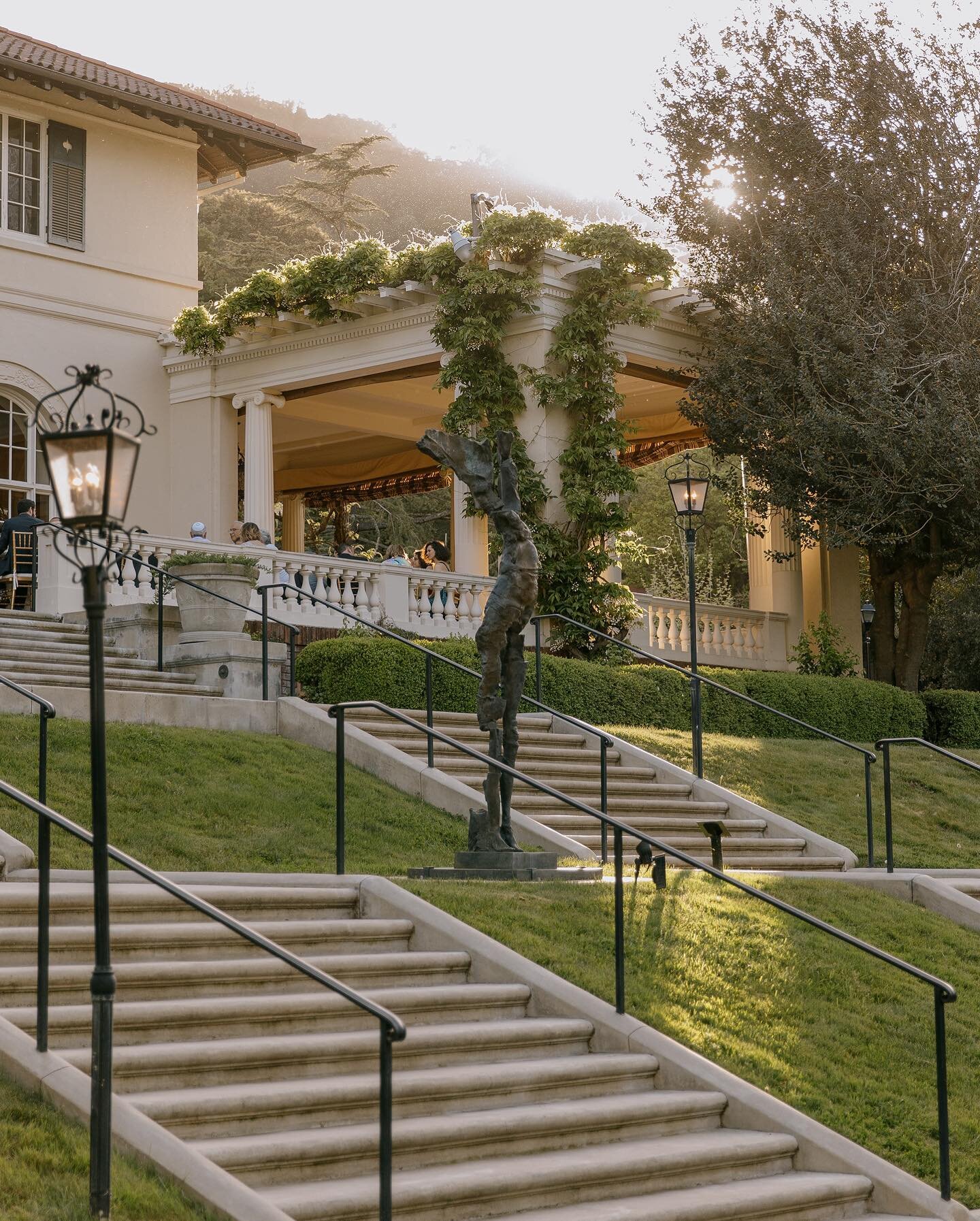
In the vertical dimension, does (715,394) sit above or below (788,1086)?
above

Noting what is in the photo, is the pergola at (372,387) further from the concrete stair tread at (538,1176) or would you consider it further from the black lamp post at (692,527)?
the concrete stair tread at (538,1176)

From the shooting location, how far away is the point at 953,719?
893 inches

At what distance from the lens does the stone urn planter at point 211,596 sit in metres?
16.3

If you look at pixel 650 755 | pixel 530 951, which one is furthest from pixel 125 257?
pixel 530 951

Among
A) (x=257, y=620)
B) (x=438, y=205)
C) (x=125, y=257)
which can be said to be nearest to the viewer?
(x=257, y=620)

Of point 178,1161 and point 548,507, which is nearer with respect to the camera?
point 178,1161

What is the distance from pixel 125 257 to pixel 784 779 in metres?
14.5

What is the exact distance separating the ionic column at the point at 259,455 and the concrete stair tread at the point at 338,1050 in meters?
16.2

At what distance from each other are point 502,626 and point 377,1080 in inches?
177

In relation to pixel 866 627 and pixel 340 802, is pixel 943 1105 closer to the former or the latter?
pixel 340 802

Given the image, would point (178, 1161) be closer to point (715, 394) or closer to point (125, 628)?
point (125, 628)

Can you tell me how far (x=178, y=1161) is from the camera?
6.18 m

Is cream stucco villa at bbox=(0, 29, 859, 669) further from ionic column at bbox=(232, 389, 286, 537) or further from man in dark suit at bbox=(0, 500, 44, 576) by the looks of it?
man in dark suit at bbox=(0, 500, 44, 576)

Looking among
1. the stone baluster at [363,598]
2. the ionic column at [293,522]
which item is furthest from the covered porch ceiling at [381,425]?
the stone baluster at [363,598]
